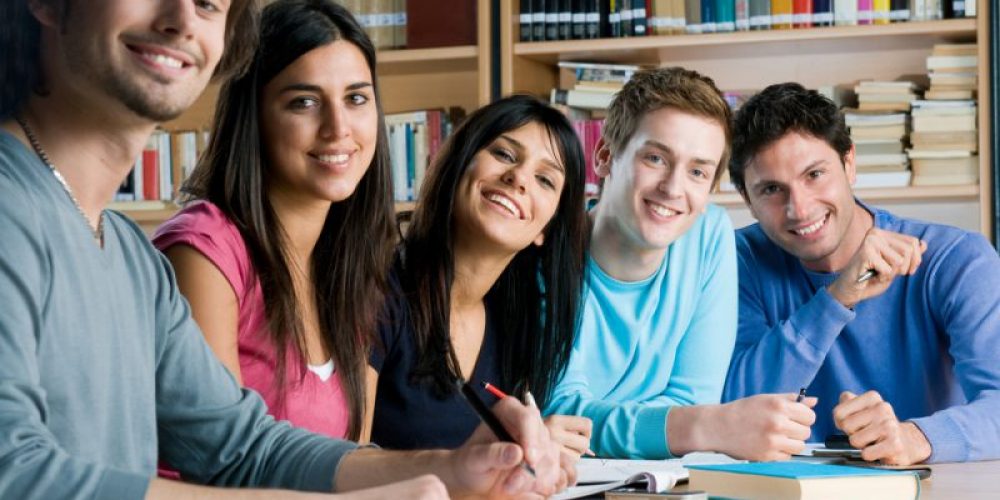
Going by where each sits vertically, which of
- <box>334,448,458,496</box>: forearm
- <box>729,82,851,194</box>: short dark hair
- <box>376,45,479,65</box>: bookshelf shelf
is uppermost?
<box>376,45,479,65</box>: bookshelf shelf

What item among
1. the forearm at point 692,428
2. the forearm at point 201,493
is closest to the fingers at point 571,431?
the forearm at point 692,428

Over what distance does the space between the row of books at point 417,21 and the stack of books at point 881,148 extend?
1.16m

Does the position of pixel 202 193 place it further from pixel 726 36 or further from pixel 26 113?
pixel 726 36

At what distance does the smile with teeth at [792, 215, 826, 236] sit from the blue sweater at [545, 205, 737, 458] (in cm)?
20

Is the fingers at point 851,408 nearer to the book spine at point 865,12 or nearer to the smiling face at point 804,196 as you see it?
the smiling face at point 804,196

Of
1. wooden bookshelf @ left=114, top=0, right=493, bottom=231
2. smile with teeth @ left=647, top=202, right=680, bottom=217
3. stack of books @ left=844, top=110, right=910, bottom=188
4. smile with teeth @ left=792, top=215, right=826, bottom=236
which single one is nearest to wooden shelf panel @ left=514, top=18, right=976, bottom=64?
wooden bookshelf @ left=114, top=0, right=493, bottom=231

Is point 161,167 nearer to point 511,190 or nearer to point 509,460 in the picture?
point 511,190

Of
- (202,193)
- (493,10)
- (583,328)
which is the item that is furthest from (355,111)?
(493,10)

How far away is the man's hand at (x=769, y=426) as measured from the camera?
67.1 inches

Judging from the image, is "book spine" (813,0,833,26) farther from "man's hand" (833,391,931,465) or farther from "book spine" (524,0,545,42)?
"man's hand" (833,391,931,465)

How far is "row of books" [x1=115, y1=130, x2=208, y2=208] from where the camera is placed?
409cm

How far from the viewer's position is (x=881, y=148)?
3.52m

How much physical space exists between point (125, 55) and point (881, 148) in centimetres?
280

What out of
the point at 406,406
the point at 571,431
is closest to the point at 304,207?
the point at 406,406
